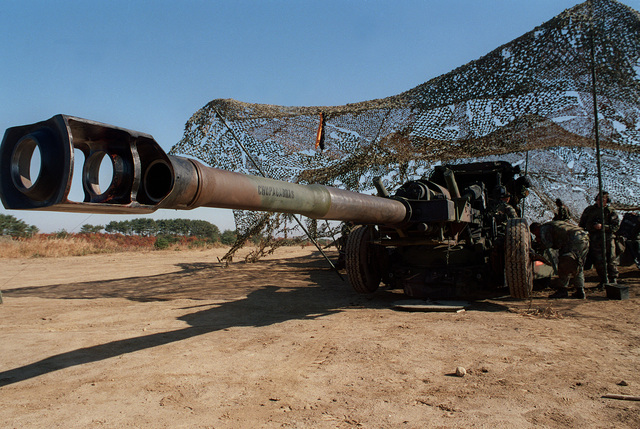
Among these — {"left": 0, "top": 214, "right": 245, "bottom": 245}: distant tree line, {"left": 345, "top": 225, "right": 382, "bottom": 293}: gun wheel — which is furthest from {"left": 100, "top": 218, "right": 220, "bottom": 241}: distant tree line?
{"left": 345, "top": 225, "right": 382, "bottom": 293}: gun wheel

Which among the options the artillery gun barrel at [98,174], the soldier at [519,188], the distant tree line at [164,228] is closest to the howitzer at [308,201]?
the artillery gun barrel at [98,174]

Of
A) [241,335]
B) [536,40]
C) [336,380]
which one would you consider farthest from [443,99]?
[336,380]

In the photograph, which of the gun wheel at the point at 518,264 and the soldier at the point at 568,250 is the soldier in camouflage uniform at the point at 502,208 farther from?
the gun wheel at the point at 518,264

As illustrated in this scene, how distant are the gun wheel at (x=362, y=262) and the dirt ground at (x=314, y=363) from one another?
35 cm

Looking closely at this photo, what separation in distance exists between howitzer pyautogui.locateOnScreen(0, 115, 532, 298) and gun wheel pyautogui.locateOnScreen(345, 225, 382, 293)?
0.02 metres

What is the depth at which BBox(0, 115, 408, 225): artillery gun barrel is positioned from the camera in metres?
1.83

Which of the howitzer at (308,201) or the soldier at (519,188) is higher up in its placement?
the soldier at (519,188)

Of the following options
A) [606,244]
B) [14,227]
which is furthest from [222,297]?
[14,227]

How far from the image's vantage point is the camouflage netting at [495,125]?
7.35m

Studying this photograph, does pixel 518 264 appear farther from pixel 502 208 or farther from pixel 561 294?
pixel 561 294

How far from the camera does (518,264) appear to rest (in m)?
5.73

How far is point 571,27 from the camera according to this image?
288 inches

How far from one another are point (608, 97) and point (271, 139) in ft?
21.4

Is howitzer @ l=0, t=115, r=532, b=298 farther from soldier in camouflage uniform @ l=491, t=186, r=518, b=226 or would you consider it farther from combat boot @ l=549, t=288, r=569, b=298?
combat boot @ l=549, t=288, r=569, b=298
